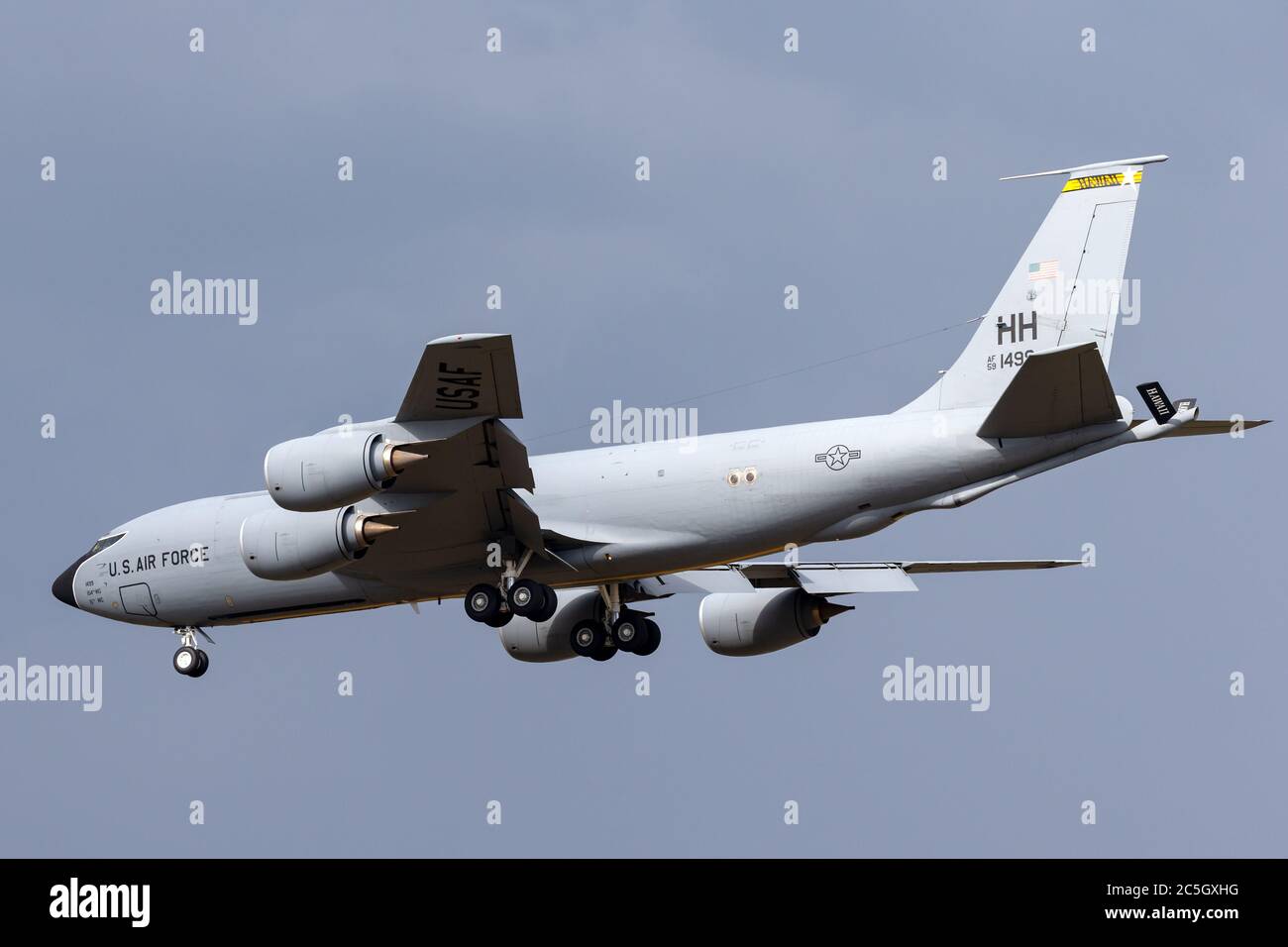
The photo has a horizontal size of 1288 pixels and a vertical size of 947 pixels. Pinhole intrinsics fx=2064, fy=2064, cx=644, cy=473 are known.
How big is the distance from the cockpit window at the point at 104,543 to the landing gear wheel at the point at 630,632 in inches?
344

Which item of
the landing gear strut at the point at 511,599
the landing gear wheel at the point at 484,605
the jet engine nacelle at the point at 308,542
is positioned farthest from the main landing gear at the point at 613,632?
the jet engine nacelle at the point at 308,542

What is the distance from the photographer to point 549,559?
3253cm

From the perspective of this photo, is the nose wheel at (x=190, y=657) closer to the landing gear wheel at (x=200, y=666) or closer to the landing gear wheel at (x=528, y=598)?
the landing gear wheel at (x=200, y=666)

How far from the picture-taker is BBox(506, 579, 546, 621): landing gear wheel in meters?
31.8

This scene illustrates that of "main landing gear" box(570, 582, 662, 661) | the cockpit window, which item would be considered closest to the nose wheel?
the cockpit window

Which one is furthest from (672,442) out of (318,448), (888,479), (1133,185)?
(1133,185)

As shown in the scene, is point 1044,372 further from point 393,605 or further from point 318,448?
point 393,605

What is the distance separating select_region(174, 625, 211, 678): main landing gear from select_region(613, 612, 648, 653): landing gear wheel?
703 centimetres

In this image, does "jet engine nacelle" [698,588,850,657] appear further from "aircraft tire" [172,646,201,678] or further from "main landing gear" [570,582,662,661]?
"aircraft tire" [172,646,201,678]

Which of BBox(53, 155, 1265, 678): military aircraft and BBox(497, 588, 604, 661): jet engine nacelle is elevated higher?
BBox(53, 155, 1265, 678): military aircraft

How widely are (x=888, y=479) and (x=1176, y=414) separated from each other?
167 inches

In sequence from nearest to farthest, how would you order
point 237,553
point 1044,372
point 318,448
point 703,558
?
1. point 1044,372
2. point 318,448
3. point 703,558
4. point 237,553

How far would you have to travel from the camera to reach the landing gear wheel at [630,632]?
35.1 m

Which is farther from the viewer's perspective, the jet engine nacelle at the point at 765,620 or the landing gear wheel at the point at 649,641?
the jet engine nacelle at the point at 765,620
